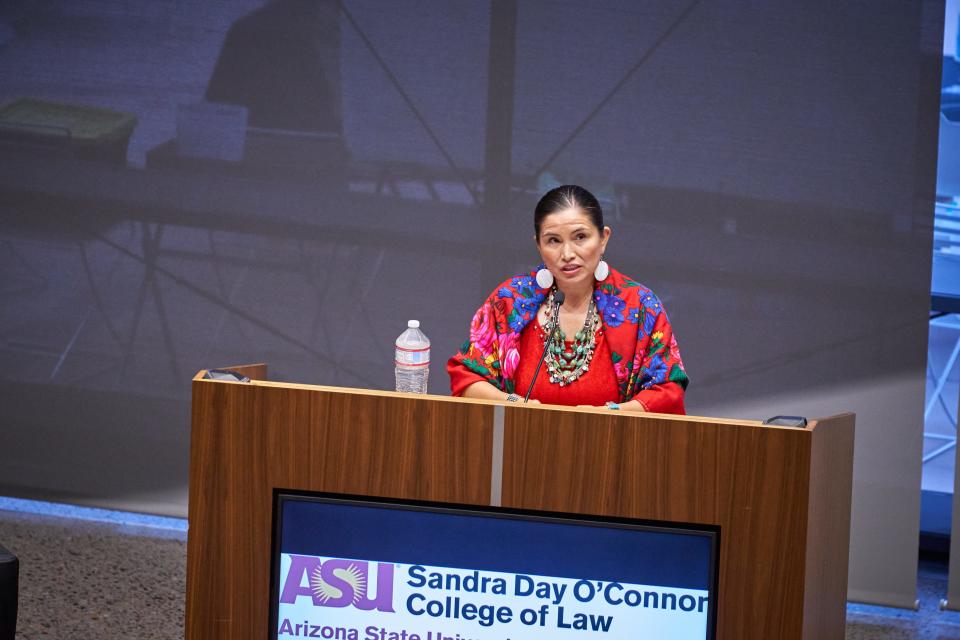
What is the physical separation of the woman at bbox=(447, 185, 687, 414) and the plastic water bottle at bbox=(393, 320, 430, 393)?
3.8 inches

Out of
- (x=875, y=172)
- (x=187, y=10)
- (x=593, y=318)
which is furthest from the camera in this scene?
(x=187, y=10)

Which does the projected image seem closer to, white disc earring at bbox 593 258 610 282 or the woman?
the woman

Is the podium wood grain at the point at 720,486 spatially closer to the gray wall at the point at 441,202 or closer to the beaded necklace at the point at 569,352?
the beaded necklace at the point at 569,352

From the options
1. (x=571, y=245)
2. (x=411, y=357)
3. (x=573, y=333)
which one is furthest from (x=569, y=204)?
(x=411, y=357)

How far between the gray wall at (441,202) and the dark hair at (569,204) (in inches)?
56.3

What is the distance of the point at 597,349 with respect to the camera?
2.86 meters

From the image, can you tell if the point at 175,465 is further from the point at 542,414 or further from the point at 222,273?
the point at 542,414

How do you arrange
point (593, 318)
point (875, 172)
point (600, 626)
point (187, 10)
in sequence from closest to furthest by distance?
point (600, 626) < point (593, 318) < point (875, 172) < point (187, 10)

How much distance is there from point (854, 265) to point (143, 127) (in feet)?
9.59

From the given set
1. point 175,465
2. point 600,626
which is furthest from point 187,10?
point 600,626

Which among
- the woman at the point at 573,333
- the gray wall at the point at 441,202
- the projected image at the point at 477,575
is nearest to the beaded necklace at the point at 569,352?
the woman at the point at 573,333

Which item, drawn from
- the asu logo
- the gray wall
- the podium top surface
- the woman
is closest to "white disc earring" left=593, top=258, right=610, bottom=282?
the woman

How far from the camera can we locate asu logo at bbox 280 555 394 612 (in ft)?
7.73

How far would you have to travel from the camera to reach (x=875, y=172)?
4020 millimetres
